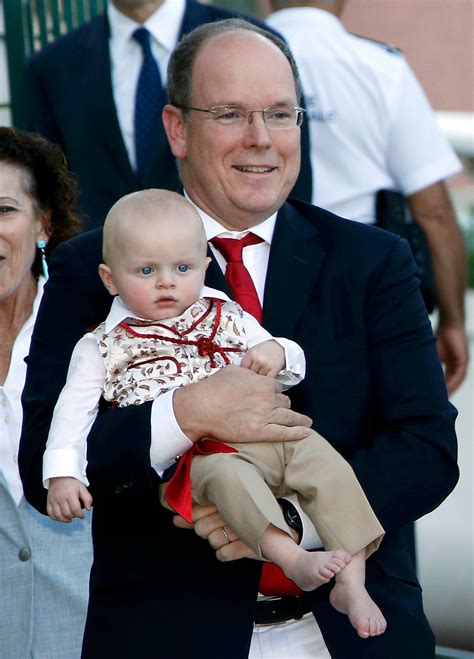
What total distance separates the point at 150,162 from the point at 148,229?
218cm

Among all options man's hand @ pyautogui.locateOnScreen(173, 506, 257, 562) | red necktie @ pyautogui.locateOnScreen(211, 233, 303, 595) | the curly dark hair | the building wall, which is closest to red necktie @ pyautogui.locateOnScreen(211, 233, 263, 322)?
red necktie @ pyautogui.locateOnScreen(211, 233, 303, 595)

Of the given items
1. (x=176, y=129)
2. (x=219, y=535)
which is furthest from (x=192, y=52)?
(x=219, y=535)

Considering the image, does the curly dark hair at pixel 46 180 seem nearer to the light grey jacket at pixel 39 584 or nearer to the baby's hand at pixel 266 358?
the light grey jacket at pixel 39 584

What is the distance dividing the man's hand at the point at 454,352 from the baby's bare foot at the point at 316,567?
2.61 metres

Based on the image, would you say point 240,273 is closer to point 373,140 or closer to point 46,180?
point 46,180

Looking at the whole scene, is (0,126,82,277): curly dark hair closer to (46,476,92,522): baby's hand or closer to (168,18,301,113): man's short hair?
(168,18,301,113): man's short hair

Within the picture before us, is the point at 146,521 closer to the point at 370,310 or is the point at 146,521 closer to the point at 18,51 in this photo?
the point at 370,310

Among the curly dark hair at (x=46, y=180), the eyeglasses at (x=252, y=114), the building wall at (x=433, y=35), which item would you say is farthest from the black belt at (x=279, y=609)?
the building wall at (x=433, y=35)

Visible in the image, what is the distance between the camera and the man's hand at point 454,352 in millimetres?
5254

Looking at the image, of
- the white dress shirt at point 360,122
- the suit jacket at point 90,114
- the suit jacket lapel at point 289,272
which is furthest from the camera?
the white dress shirt at point 360,122

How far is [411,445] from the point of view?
2.93 m

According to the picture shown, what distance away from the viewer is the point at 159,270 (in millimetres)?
2863

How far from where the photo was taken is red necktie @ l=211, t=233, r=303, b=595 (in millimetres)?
2941

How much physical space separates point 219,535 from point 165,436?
0.74 ft
